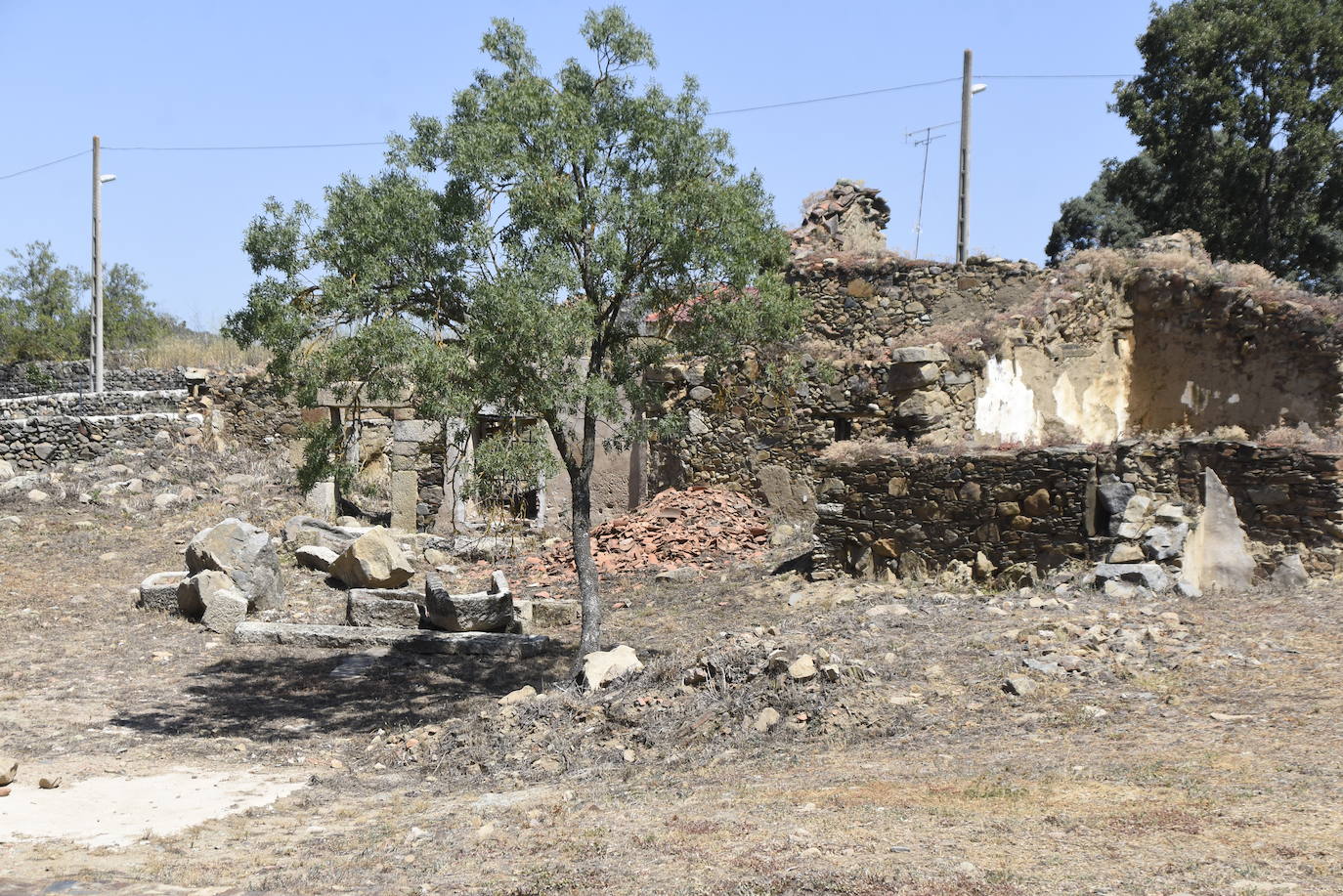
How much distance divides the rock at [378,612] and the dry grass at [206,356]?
13.2 metres

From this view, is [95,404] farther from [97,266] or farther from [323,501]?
[323,501]

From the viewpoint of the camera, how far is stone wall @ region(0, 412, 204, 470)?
22.0 metres

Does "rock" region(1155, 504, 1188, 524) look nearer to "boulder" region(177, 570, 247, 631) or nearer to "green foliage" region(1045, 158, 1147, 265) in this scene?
"boulder" region(177, 570, 247, 631)

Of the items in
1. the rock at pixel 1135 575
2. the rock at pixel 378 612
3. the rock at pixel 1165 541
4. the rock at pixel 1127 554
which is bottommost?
the rock at pixel 378 612

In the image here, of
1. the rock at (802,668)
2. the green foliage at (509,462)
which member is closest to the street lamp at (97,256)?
the green foliage at (509,462)

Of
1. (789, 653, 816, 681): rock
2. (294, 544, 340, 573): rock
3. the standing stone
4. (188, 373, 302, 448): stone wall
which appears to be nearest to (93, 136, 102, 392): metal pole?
(188, 373, 302, 448): stone wall

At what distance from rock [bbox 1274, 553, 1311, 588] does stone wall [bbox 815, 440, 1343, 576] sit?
0.36 ft

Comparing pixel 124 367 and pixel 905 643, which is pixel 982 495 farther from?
pixel 124 367

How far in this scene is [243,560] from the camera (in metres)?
13.7

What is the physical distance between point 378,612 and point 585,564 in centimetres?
389

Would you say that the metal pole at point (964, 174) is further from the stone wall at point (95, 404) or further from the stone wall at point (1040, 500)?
the stone wall at point (95, 404)

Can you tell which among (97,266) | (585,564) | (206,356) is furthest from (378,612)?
(206,356)

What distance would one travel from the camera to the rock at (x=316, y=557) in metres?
15.4

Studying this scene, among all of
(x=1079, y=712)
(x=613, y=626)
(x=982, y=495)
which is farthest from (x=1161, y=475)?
(x=613, y=626)
